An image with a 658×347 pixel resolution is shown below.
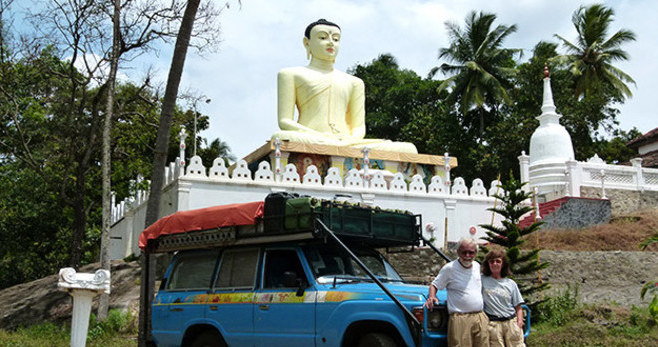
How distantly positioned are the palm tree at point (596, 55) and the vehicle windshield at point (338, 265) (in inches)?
1224

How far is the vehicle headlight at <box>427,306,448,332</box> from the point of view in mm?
6922

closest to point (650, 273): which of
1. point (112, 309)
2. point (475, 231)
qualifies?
point (475, 231)

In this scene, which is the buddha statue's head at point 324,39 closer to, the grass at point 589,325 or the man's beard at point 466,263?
the grass at point 589,325

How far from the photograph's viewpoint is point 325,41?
2614 centimetres

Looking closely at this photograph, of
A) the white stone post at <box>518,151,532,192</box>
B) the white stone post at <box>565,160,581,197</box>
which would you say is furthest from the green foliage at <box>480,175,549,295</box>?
the white stone post at <box>518,151,532,192</box>

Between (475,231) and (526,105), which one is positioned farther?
(526,105)

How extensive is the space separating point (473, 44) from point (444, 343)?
107ft

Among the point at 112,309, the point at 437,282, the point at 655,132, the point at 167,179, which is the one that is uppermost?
the point at 655,132

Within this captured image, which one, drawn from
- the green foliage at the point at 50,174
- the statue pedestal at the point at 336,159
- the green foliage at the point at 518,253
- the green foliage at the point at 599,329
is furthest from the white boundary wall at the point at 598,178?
the green foliage at the point at 50,174

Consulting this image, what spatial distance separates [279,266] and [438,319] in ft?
7.29

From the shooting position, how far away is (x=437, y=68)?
38625mm

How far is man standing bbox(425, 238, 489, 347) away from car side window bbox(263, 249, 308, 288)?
190 centimetres

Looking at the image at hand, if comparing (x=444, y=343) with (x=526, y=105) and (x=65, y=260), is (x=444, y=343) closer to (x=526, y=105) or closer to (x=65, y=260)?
→ (x=65, y=260)

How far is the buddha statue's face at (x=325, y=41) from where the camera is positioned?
2614 cm
